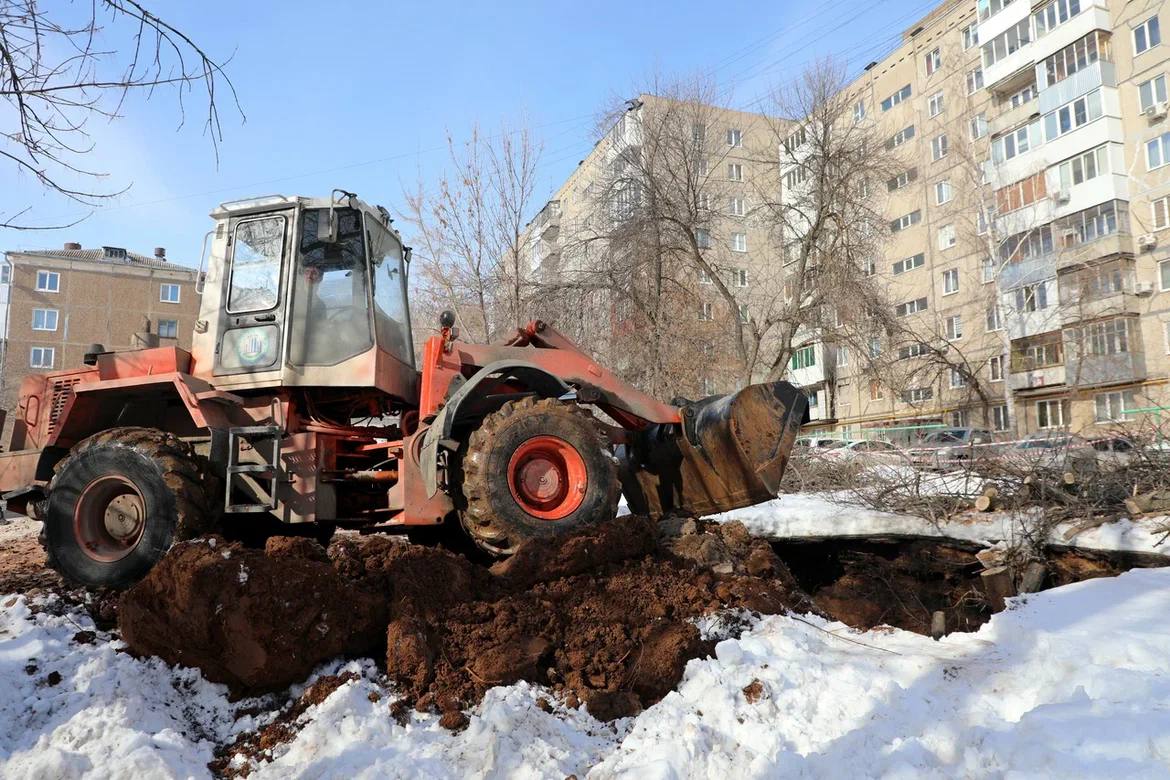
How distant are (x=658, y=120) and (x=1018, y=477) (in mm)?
13731

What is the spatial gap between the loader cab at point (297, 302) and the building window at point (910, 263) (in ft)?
107

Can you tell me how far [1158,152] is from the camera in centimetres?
2533

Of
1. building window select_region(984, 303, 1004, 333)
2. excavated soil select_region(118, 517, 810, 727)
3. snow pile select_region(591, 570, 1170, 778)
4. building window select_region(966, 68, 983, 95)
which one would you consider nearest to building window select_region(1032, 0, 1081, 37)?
building window select_region(966, 68, 983, 95)

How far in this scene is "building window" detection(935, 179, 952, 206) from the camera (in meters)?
32.8

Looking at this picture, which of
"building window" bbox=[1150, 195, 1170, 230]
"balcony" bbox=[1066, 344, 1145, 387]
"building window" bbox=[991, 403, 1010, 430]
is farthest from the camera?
"building window" bbox=[991, 403, 1010, 430]

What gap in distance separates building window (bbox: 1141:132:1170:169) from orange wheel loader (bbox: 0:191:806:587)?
26.0 metres

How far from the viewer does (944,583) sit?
714 cm

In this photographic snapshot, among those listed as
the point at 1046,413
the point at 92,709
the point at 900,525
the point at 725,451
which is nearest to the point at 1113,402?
the point at 1046,413

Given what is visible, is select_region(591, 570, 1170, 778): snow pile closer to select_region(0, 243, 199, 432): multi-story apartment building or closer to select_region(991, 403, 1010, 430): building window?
select_region(991, 403, 1010, 430): building window

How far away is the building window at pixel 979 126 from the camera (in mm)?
30312

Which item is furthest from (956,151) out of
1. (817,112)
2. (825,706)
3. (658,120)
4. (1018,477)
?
(825,706)

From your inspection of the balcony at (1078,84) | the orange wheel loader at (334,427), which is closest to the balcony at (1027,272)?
the balcony at (1078,84)

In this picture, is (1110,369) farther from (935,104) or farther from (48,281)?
Result: (48,281)

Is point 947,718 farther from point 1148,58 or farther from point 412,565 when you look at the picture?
point 1148,58
